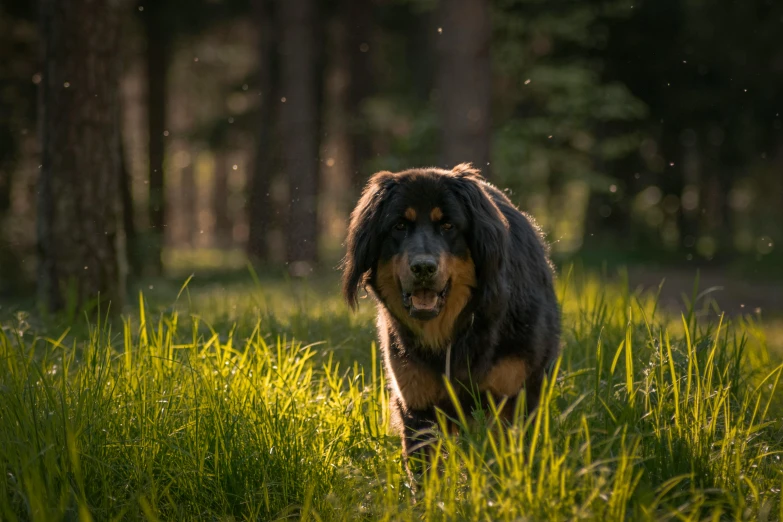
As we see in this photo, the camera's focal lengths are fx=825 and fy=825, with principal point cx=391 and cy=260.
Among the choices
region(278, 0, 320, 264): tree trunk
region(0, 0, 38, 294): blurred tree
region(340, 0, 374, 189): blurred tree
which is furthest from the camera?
region(340, 0, 374, 189): blurred tree

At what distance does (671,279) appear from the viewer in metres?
17.5

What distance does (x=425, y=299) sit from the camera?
4398mm

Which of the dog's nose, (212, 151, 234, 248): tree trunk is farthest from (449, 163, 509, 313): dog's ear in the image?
(212, 151, 234, 248): tree trunk

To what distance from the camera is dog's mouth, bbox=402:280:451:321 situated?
436 cm

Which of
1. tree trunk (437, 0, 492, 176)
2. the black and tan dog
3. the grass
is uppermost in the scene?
tree trunk (437, 0, 492, 176)

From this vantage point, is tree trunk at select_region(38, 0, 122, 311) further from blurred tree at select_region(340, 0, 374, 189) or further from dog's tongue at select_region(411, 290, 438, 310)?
blurred tree at select_region(340, 0, 374, 189)

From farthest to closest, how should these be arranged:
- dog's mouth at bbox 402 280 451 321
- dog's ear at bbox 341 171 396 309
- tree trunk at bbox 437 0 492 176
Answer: tree trunk at bbox 437 0 492 176
dog's ear at bbox 341 171 396 309
dog's mouth at bbox 402 280 451 321

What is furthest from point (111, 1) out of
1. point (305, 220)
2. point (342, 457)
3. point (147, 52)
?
point (147, 52)

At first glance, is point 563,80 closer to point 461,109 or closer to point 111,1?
point 461,109

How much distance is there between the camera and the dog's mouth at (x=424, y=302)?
436cm

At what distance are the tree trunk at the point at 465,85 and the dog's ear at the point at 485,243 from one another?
7.48 meters

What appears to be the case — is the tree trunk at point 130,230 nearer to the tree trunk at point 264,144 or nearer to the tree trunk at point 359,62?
the tree trunk at point 264,144

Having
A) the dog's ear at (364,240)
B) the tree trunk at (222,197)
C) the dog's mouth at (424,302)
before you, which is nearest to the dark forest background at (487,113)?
the dog's ear at (364,240)

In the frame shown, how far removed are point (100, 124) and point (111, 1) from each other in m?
1.17
